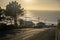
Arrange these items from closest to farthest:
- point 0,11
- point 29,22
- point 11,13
Answer: point 0,11, point 11,13, point 29,22

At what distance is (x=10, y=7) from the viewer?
310 feet

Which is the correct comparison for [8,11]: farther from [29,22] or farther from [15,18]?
[29,22]

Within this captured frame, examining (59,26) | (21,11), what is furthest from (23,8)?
(59,26)

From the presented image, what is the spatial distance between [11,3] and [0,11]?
32045 mm

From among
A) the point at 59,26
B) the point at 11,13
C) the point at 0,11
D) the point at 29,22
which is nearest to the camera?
the point at 59,26

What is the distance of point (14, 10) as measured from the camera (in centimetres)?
9481

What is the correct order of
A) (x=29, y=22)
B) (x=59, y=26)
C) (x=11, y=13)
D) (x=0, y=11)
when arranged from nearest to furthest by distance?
(x=59, y=26)
(x=0, y=11)
(x=11, y=13)
(x=29, y=22)

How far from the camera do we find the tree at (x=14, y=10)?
92.9m

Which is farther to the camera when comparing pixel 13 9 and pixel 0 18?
pixel 13 9

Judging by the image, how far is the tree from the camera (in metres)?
92.9

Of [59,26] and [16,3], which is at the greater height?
[16,3]

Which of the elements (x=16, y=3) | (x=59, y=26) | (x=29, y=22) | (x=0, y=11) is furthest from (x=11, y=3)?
(x=29, y=22)

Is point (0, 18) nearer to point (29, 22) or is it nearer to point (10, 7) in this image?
point (10, 7)

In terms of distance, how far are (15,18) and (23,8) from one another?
6.86m
